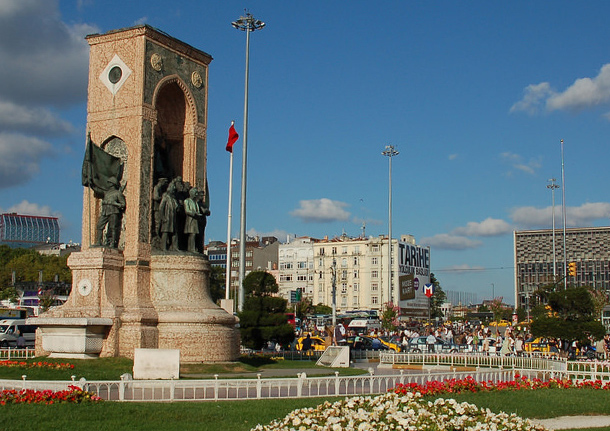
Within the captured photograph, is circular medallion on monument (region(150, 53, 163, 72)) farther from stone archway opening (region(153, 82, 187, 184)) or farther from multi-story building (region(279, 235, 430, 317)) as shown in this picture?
multi-story building (region(279, 235, 430, 317))

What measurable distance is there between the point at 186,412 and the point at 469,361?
1578 centimetres

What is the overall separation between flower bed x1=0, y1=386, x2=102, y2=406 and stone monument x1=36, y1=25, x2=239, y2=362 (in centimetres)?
804

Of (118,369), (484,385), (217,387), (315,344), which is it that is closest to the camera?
(217,387)

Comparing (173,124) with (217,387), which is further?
(173,124)

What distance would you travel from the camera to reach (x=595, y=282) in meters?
129

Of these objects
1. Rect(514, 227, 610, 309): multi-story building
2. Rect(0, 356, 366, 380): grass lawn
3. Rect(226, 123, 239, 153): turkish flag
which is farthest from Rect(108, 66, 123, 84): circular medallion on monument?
Rect(514, 227, 610, 309): multi-story building

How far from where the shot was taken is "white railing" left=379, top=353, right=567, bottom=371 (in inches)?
898

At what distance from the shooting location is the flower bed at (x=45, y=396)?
1189 centimetres

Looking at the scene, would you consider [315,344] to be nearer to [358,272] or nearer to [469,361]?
[469,361]

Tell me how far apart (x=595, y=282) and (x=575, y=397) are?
123 metres

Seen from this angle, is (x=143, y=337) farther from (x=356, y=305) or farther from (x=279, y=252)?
(x=279, y=252)

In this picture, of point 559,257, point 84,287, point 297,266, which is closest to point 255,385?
point 84,287

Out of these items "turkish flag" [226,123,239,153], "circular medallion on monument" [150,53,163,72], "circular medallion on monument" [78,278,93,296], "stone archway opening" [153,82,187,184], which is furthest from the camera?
"turkish flag" [226,123,239,153]

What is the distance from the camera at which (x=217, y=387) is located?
43.9 feet
